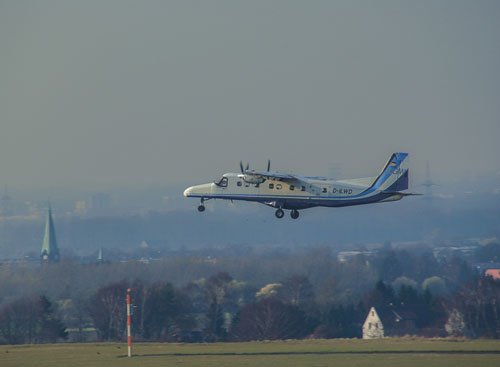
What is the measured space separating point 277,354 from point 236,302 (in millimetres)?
29344

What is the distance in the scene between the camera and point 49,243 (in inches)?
5679

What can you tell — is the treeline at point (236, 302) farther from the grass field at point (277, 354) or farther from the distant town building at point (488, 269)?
the grass field at point (277, 354)

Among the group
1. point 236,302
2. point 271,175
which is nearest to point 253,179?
point 271,175

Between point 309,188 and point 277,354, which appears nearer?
point 277,354

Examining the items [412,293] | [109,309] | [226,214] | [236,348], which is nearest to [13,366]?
[236,348]

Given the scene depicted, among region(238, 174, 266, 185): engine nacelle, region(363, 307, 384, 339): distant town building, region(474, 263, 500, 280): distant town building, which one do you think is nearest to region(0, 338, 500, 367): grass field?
region(238, 174, 266, 185): engine nacelle

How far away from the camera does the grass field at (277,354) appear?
60.3 m

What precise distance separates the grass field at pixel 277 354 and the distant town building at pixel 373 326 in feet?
46.2

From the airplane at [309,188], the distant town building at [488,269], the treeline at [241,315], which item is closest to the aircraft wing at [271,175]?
the airplane at [309,188]

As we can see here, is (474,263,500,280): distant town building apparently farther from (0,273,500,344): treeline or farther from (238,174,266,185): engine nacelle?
(238,174,266,185): engine nacelle

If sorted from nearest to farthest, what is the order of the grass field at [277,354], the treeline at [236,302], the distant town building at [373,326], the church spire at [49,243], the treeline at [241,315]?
the grass field at [277,354] → the treeline at [241,315] → the treeline at [236,302] → the distant town building at [373,326] → the church spire at [49,243]

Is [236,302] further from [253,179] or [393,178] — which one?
[393,178]

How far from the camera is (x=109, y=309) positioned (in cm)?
8581

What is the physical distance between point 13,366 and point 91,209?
100861mm
